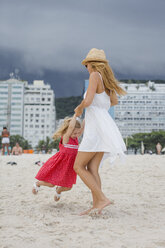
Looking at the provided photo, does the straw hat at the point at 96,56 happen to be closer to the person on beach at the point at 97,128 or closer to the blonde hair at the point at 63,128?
the person on beach at the point at 97,128

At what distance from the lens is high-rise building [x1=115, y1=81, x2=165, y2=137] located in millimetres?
118044

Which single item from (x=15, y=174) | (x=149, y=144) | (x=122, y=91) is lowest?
(x=149, y=144)

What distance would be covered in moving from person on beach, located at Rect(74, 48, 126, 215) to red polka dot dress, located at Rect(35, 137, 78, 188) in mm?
296

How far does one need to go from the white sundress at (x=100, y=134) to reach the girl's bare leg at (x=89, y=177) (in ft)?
0.35

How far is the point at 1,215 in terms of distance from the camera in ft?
11.4

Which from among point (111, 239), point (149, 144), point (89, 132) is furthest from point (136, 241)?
point (149, 144)

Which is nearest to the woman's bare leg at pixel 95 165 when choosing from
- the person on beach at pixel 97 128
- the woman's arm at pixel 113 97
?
the person on beach at pixel 97 128

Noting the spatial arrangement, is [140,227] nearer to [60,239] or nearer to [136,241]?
[136,241]

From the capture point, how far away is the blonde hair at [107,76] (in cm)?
361

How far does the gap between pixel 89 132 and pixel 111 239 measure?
136cm

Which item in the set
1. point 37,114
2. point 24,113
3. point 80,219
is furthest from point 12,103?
point 80,219

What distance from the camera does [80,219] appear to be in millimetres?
3250

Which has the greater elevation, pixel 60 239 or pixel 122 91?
pixel 122 91

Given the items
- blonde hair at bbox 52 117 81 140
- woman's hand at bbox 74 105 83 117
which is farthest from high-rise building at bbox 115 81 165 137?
woman's hand at bbox 74 105 83 117
